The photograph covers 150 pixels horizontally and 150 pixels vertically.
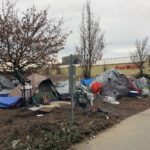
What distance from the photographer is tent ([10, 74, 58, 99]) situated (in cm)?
1984

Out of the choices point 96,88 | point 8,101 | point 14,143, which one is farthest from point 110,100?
point 14,143

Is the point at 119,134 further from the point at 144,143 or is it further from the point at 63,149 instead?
the point at 63,149

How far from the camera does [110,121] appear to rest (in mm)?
15594

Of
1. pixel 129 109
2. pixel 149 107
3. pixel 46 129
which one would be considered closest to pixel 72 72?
pixel 46 129

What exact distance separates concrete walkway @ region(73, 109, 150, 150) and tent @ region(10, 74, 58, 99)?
513 cm

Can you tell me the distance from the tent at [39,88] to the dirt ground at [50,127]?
2.30 meters

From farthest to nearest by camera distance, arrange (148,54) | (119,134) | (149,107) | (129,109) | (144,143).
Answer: (148,54), (149,107), (129,109), (119,134), (144,143)

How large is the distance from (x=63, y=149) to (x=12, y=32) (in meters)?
14.5

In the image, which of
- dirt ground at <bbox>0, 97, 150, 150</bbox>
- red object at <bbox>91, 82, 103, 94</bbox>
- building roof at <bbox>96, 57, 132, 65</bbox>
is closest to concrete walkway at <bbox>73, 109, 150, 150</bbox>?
dirt ground at <bbox>0, 97, 150, 150</bbox>

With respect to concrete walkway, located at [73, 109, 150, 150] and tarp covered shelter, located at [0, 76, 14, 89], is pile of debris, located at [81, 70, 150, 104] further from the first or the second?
concrete walkway, located at [73, 109, 150, 150]

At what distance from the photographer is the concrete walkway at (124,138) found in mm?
11508

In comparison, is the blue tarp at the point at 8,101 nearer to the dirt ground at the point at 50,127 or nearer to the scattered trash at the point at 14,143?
the dirt ground at the point at 50,127

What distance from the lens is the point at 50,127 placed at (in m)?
12.4

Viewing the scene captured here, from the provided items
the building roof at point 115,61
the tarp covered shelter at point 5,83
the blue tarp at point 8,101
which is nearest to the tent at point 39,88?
the blue tarp at point 8,101
